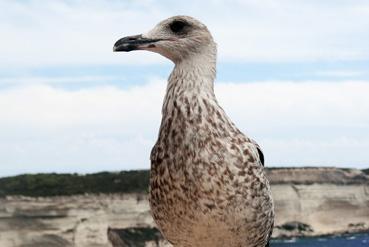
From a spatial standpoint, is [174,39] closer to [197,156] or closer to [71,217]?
[197,156]

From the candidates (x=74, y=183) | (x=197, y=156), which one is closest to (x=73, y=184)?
(x=74, y=183)

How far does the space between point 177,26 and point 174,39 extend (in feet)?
0.30

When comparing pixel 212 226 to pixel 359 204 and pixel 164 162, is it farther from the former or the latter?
pixel 359 204

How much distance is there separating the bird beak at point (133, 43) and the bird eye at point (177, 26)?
4.8 inches

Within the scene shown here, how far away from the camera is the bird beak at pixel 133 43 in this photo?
4062mm

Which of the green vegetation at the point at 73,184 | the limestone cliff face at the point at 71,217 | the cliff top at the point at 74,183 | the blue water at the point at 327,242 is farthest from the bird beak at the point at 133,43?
the blue water at the point at 327,242

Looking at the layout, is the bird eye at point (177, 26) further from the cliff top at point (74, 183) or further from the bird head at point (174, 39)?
the cliff top at point (74, 183)

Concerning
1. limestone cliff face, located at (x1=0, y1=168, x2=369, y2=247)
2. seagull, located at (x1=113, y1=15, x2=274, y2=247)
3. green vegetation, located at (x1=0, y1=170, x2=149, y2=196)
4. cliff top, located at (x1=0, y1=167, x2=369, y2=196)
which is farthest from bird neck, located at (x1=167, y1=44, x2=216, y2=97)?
cliff top, located at (x1=0, y1=167, x2=369, y2=196)

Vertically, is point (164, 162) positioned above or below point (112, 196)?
above

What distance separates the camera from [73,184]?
45.8m

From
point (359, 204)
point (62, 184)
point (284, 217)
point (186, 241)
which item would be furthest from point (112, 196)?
point (186, 241)

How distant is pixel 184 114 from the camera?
4.04m

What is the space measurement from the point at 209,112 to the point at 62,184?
42.2 meters

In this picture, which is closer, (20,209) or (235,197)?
(235,197)
